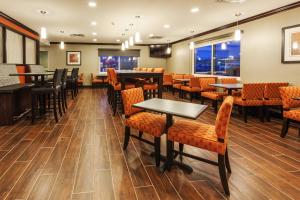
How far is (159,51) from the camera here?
13.8m

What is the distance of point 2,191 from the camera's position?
87.8 inches

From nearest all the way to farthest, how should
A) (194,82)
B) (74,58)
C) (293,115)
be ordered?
(293,115), (194,82), (74,58)

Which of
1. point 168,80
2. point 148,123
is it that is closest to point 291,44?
point 148,123

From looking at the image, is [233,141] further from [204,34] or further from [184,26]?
[204,34]

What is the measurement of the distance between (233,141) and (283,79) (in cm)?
281

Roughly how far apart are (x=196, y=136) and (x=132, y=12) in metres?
4.61

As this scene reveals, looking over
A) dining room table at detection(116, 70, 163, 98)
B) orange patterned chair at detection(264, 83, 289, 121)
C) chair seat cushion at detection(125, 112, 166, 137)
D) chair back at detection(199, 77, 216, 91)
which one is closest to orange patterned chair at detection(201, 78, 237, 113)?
chair back at detection(199, 77, 216, 91)

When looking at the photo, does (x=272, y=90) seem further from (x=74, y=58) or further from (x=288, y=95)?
(x=74, y=58)

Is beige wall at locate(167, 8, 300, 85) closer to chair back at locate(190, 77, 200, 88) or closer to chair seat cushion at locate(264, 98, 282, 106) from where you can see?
chair seat cushion at locate(264, 98, 282, 106)

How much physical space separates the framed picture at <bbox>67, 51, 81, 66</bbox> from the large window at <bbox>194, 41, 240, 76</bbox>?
22.2ft

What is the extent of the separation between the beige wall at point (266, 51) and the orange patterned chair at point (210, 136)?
3.85 meters

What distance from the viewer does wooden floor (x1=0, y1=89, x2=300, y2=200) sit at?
2256 mm

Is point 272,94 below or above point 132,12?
below

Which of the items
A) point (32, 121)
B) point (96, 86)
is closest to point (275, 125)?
point (32, 121)
